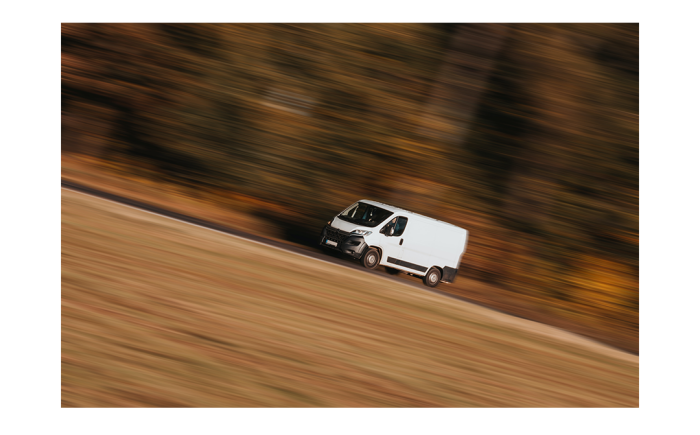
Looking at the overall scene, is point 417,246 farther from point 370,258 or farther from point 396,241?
point 370,258

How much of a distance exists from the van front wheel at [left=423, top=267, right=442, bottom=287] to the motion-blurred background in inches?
59.3

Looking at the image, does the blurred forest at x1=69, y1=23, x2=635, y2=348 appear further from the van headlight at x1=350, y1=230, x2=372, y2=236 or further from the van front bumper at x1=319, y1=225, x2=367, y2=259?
the van headlight at x1=350, y1=230, x2=372, y2=236

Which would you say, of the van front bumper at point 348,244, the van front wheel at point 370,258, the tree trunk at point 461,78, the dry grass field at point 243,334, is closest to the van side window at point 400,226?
the van front wheel at point 370,258

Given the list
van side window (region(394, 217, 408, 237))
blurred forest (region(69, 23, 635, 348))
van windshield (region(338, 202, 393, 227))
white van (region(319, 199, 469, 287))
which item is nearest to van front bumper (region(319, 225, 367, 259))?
white van (region(319, 199, 469, 287))

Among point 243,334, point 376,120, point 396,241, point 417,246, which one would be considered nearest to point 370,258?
point 396,241

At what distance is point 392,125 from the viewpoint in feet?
52.4

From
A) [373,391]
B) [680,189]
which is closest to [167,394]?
[373,391]

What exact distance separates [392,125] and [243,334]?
398 inches

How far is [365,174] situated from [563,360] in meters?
7.97

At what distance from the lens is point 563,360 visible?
959 centimetres

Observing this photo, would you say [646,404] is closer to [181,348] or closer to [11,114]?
[181,348]

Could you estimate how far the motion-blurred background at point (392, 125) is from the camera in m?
15.5

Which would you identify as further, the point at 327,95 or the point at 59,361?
the point at 327,95

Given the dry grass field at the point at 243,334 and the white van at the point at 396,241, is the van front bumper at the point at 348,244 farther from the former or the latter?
the dry grass field at the point at 243,334
